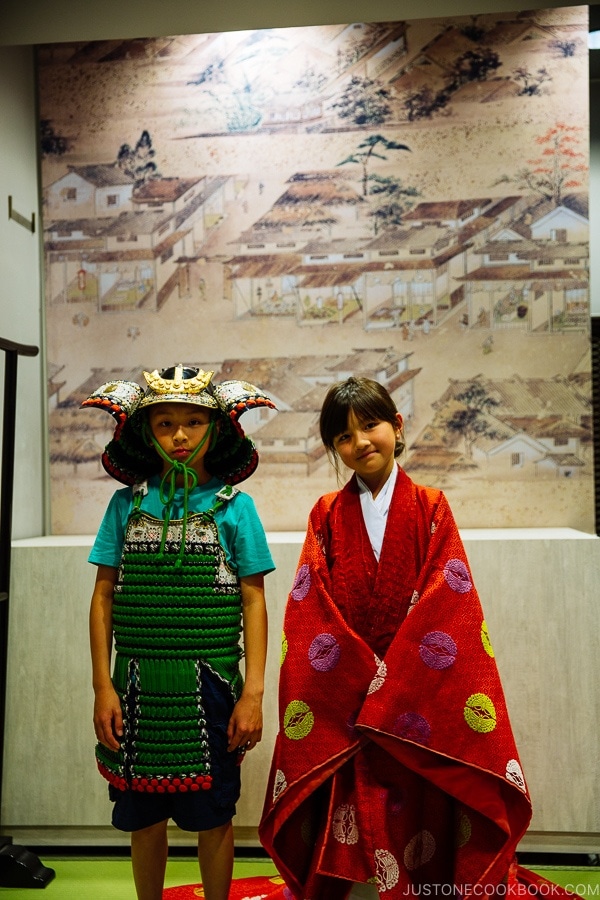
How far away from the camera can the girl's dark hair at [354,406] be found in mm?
1997

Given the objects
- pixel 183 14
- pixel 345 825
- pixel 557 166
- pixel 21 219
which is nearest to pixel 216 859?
pixel 345 825

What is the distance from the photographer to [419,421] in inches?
126

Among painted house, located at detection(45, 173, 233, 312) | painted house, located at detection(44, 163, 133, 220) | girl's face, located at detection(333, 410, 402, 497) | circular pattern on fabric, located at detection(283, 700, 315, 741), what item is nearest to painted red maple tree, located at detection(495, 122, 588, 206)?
painted house, located at detection(45, 173, 233, 312)

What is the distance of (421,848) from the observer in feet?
6.41

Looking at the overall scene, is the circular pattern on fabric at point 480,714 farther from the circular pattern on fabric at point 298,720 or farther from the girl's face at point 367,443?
the girl's face at point 367,443

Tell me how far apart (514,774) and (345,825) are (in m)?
0.39

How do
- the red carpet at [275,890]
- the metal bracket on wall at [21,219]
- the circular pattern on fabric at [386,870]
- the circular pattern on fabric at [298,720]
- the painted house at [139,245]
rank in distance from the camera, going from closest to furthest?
the circular pattern on fabric at [386,870]
the circular pattern on fabric at [298,720]
the red carpet at [275,890]
the metal bracket on wall at [21,219]
the painted house at [139,245]

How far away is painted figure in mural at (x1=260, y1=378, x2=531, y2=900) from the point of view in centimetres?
192

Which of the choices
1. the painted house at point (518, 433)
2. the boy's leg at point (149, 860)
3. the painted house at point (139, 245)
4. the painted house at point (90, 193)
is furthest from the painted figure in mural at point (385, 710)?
the painted house at point (90, 193)

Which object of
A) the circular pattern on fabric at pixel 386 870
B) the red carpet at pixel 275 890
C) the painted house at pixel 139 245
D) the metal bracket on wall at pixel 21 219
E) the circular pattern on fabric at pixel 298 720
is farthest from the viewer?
the painted house at pixel 139 245

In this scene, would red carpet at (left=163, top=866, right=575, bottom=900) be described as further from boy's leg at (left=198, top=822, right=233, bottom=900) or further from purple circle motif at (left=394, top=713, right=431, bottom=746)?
purple circle motif at (left=394, top=713, right=431, bottom=746)

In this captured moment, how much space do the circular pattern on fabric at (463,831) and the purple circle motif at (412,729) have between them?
0.20 metres

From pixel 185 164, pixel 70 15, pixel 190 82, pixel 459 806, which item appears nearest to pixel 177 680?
pixel 459 806

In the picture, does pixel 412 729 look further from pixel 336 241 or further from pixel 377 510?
pixel 336 241
